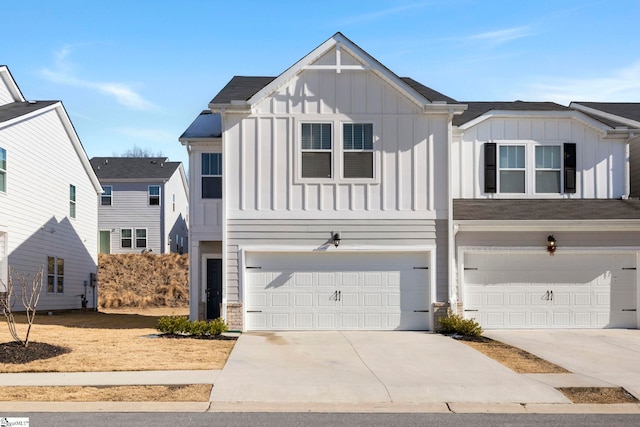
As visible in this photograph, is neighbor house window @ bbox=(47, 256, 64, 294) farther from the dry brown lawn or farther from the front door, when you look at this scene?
the front door

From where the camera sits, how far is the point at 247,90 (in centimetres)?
2081

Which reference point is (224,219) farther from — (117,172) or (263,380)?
(117,172)

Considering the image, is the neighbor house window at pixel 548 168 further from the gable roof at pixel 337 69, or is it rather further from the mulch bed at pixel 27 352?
the mulch bed at pixel 27 352

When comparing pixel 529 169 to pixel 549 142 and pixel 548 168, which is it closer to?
pixel 548 168

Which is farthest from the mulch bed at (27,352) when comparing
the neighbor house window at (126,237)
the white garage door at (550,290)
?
the neighbor house window at (126,237)

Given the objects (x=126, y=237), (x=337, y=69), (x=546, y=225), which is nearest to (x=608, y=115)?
(x=546, y=225)

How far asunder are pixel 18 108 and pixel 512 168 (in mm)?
17182

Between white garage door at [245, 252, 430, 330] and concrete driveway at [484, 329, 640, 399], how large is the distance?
2224mm

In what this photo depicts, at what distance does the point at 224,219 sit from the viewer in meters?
18.8

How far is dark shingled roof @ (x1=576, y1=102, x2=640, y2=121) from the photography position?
80.1 ft

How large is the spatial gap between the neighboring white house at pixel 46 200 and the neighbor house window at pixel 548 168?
1618 cm

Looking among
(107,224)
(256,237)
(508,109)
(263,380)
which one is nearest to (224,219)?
(256,237)

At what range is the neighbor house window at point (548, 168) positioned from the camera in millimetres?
21094

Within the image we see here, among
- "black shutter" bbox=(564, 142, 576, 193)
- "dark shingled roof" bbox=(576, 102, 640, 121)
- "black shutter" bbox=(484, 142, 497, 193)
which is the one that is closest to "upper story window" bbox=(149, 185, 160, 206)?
"dark shingled roof" bbox=(576, 102, 640, 121)
